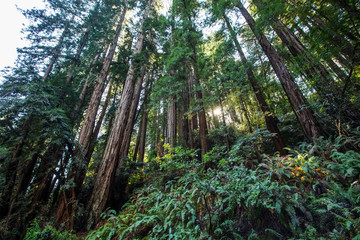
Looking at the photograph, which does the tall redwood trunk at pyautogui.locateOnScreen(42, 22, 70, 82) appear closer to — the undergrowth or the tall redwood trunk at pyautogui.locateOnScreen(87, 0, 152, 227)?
the tall redwood trunk at pyautogui.locateOnScreen(87, 0, 152, 227)

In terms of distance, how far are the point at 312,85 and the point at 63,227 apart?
720 cm

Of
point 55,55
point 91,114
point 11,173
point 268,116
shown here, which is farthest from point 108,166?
point 55,55

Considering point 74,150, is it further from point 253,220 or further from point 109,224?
point 253,220

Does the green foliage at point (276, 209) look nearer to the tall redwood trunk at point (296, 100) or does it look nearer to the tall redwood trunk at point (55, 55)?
the tall redwood trunk at point (296, 100)

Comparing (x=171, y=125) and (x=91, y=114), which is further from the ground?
(x=171, y=125)

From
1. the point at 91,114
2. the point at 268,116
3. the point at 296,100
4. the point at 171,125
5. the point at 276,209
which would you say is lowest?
the point at 276,209

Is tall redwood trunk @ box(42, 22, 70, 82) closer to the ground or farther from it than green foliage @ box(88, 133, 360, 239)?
farther from it

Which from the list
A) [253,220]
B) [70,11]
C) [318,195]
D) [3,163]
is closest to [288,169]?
[318,195]

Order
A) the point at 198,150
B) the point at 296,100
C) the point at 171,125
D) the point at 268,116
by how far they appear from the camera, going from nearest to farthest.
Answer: the point at 296,100 → the point at 198,150 → the point at 268,116 → the point at 171,125

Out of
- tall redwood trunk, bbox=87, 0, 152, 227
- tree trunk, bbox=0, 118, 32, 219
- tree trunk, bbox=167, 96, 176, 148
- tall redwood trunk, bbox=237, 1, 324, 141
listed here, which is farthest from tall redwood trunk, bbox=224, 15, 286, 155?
tree trunk, bbox=0, 118, 32, 219

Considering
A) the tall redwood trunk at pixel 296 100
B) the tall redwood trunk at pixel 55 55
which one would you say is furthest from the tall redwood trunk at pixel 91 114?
the tall redwood trunk at pixel 296 100

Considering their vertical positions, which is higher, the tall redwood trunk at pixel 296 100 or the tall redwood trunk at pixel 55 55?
the tall redwood trunk at pixel 55 55

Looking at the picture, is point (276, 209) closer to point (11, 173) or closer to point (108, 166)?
point (108, 166)

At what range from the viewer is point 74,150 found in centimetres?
432
